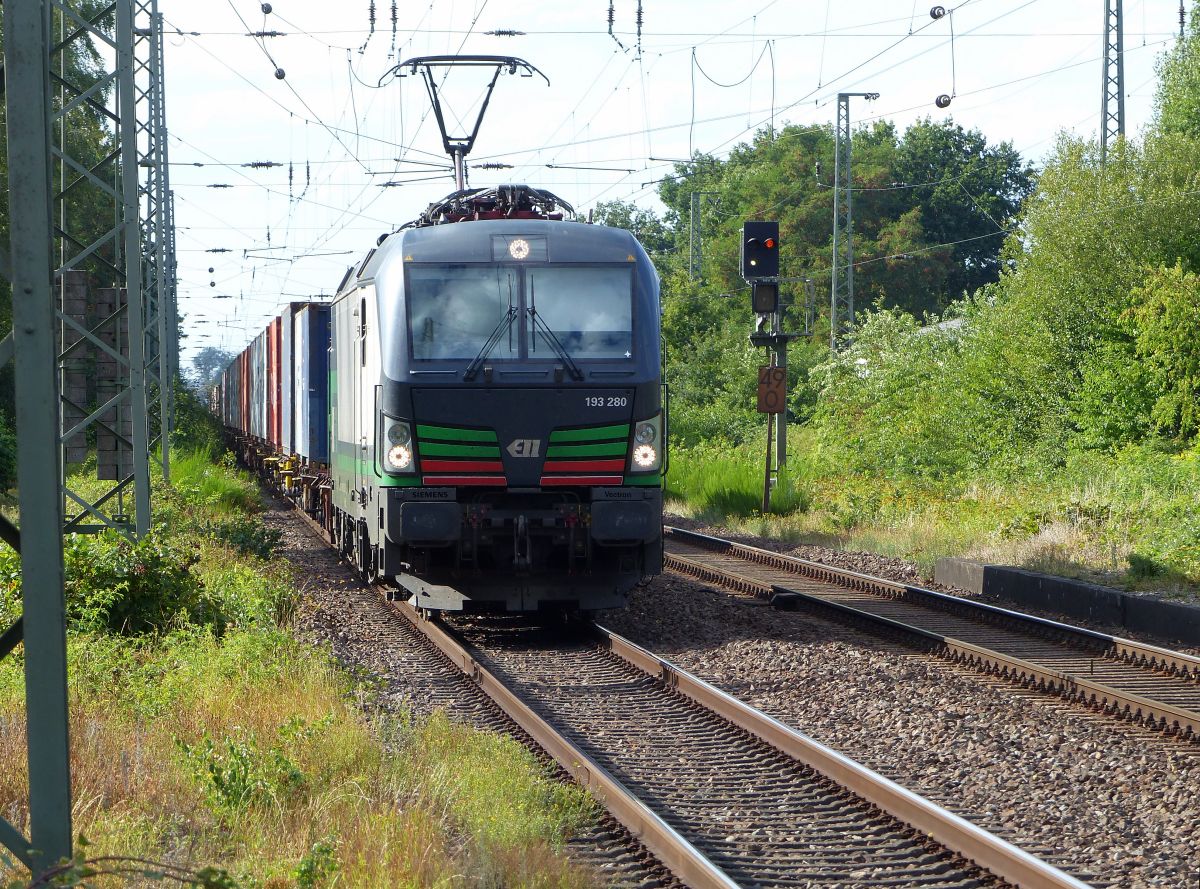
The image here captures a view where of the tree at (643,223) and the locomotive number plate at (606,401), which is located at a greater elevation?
the tree at (643,223)

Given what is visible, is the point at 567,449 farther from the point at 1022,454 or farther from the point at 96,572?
the point at 1022,454


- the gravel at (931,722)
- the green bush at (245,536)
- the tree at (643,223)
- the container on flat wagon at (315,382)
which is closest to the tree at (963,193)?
the tree at (643,223)

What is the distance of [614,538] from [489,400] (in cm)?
140

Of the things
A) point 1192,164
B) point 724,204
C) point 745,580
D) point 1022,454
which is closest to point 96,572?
point 745,580

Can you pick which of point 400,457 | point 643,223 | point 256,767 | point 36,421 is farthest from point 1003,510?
point 643,223

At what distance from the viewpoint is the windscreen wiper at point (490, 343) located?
1046cm

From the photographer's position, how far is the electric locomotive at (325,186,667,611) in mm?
10445

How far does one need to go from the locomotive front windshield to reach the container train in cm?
1

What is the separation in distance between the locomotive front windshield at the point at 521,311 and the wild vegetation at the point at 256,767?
8.45 ft

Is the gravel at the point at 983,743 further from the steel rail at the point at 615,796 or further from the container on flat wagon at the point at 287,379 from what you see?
the container on flat wagon at the point at 287,379

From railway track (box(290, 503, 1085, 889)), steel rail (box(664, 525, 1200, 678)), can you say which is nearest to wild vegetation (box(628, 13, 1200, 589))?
steel rail (box(664, 525, 1200, 678))

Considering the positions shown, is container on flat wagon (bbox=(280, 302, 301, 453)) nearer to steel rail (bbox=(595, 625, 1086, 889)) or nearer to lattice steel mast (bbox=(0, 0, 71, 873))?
steel rail (bbox=(595, 625, 1086, 889))

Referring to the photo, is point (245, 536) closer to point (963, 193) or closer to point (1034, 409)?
point (1034, 409)

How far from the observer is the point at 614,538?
10461 mm
